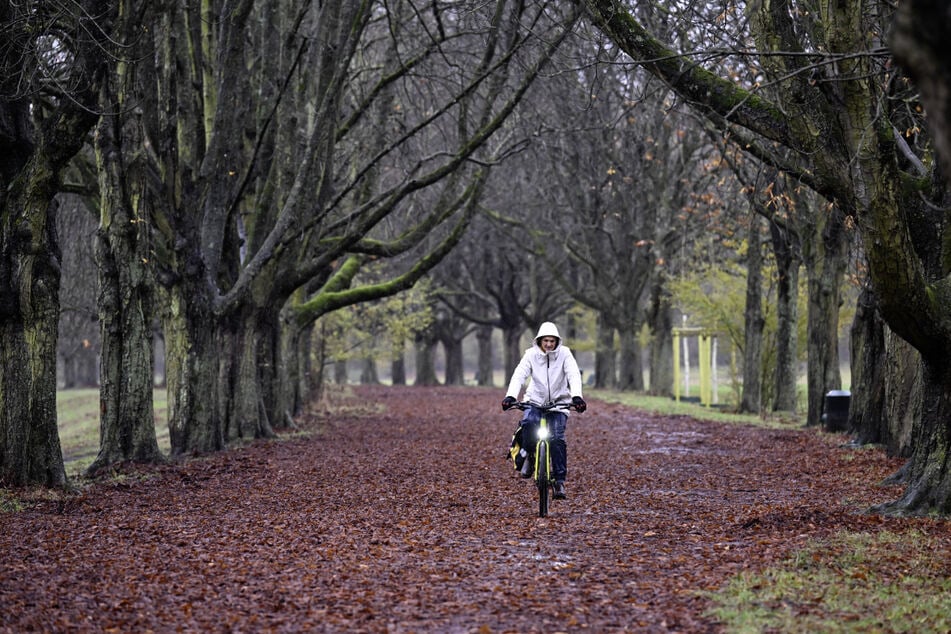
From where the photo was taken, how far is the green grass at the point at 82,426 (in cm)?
2789

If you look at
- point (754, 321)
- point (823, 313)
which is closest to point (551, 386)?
point (823, 313)

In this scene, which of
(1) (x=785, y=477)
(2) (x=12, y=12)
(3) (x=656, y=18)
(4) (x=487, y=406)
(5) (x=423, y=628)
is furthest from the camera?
(4) (x=487, y=406)

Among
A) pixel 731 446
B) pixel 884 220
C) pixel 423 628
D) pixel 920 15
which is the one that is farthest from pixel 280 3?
pixel 920 15

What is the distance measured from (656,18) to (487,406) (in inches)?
735

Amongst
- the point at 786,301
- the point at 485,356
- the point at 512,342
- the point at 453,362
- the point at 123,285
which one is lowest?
the point at 453,362

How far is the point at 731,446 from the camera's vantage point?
20.2 m

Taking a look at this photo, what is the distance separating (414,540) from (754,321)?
69.1 ft

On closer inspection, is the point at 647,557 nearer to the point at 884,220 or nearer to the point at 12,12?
the point at 884,220

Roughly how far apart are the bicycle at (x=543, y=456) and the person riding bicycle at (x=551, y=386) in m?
0.05

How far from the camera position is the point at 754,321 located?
29344 millimetres

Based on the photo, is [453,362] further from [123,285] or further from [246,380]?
[123,285]

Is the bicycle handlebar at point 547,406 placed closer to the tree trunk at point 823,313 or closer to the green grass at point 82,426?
the green grass at point 82,426

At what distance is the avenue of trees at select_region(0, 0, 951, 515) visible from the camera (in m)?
10.7

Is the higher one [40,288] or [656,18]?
[656,18]
